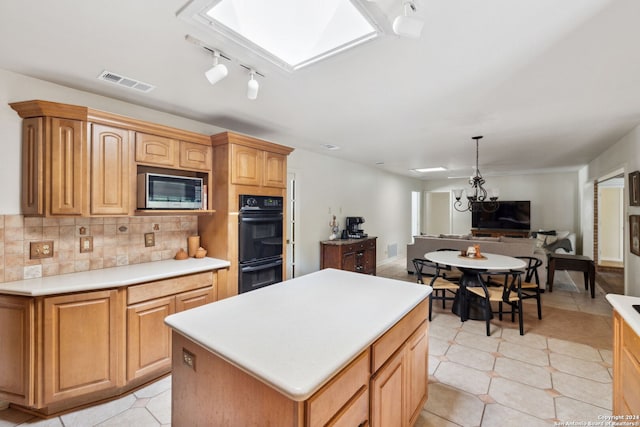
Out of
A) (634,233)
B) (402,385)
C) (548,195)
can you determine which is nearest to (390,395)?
A: (402,385)

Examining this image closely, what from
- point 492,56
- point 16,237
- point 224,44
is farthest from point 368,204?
point 16,237

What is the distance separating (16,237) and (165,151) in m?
1.23

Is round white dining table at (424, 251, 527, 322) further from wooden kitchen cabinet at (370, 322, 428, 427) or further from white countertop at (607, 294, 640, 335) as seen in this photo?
wooden kitchen cabinet at (370, 322, 428, 427)

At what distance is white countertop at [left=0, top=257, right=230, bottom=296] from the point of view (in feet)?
6.07

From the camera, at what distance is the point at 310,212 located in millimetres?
4727

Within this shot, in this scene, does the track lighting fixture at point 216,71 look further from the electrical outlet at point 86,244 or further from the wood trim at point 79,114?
the electrical outlet at point 86,244

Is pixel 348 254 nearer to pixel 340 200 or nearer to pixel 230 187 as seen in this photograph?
pixel 340 200

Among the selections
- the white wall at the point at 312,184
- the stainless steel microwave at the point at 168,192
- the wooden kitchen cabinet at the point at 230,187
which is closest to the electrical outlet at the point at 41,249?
the white wall at the point at 312,184

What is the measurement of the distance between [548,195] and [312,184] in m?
6.80

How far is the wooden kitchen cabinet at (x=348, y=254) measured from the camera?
4.68 metres

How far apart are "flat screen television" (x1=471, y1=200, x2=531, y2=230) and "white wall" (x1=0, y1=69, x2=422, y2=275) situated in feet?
6.58

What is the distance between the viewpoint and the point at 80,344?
1966 mm

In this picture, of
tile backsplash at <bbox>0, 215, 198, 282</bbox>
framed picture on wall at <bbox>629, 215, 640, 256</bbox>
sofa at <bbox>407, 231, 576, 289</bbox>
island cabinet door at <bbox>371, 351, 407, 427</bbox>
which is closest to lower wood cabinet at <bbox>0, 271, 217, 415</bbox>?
tile backsplash at <bbox>0, 215, 198, 282</bbox>

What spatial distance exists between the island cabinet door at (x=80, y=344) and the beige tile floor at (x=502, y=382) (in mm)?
195
